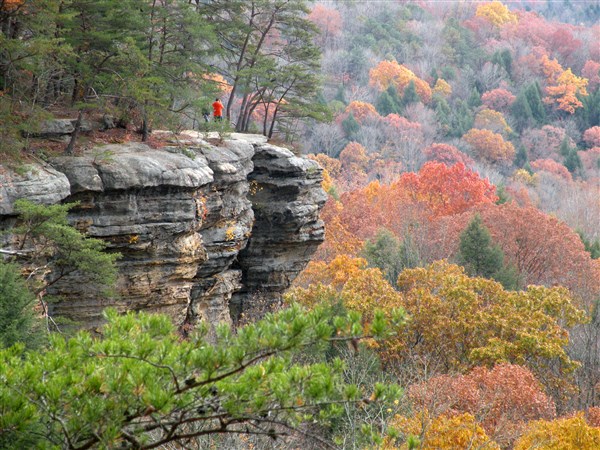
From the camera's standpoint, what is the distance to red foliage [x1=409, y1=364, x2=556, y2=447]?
1508 centimetres

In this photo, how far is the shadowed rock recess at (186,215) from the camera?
1524cm

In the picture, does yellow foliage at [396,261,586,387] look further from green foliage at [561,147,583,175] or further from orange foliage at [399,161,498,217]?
green foliage at [561,147,583,175]

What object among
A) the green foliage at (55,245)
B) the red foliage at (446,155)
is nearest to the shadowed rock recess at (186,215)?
the green foliage at (55,245)

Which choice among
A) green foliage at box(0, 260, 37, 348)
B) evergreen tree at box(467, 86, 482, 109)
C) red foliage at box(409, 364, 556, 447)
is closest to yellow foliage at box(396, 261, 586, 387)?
red foliage at box(409, 364, 556, 447)

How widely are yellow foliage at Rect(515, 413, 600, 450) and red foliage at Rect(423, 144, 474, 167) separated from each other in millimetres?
49751

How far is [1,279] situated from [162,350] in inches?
252

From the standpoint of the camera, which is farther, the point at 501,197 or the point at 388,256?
the point at 501,197

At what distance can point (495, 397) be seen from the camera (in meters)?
14.7

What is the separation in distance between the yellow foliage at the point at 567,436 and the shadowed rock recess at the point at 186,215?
8.92 meters

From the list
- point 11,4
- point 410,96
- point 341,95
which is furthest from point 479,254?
point 341,95

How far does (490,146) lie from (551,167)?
5529 mm

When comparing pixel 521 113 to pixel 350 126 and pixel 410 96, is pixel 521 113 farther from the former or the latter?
pixel 350 126

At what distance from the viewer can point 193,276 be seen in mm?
18219

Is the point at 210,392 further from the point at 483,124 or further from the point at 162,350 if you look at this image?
the point at 483,124
